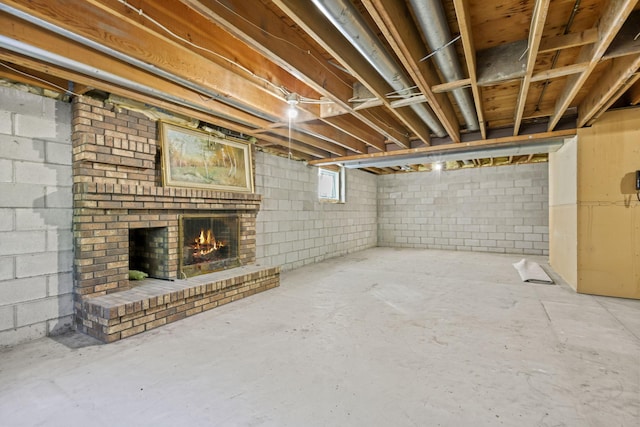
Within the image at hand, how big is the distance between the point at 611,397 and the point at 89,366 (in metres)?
3.32

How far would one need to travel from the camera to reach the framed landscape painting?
3258mm

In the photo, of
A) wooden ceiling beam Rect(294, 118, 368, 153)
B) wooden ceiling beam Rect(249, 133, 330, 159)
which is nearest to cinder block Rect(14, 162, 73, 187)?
wooden ceiling beam Rect(249, 133, 330, 159)

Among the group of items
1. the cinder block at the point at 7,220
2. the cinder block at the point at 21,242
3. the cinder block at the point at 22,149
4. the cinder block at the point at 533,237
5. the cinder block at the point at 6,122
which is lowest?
the cinder block at the point at 533,237

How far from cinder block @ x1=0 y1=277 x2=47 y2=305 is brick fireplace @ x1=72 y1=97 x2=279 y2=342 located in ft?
0.76

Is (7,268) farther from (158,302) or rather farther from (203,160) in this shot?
(203,160)

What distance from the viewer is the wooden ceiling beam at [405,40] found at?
5.34 ft

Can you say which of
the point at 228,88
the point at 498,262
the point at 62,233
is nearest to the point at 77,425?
the point at 62,233

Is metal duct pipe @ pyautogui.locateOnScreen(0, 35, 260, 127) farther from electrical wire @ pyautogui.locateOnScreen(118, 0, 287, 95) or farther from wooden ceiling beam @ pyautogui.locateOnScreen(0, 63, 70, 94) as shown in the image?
electrical wire @ pyautogui.locateOnScreen(118, 0, 287, 95)

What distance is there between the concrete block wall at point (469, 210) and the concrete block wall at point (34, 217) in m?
7.42

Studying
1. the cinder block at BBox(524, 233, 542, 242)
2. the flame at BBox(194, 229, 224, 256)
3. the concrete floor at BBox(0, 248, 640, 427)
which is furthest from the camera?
the cinder block at BBox(524, 233, 542, 242)

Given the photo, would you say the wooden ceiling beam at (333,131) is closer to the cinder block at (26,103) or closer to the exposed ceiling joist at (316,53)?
the exposed ceiling joist at (316,53)

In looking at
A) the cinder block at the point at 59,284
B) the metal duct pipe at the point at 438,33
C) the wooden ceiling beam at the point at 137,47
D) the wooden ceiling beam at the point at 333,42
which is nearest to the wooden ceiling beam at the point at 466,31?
the metal duct pipe at the point at 438,33

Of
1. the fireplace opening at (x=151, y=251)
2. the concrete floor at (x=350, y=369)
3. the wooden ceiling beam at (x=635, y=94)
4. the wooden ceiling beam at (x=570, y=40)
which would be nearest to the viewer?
the concrete floor at (x=350, y=369)

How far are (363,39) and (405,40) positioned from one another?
0.90 feet
